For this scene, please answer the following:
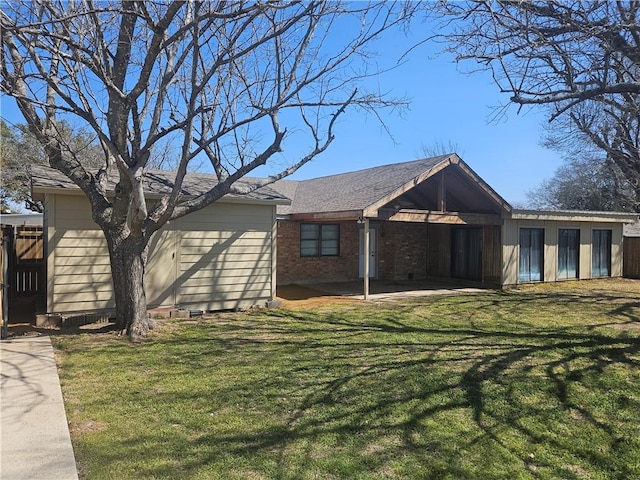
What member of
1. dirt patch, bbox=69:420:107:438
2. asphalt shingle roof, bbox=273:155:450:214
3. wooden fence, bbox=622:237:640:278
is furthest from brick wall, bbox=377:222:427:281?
dirt patch, bbox=69:420:107:438

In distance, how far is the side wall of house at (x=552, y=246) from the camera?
15.2 meters

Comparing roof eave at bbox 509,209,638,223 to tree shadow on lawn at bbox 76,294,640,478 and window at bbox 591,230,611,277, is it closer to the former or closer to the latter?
window at bbox 591,230,611,277

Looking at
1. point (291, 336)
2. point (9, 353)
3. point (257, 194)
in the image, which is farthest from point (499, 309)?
point (9, 353)

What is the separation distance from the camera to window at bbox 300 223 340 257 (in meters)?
15.5

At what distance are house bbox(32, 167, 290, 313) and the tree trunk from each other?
4.59 ft

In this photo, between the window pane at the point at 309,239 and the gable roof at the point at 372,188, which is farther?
the window pane at the point at 309,239

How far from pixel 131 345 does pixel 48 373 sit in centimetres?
159

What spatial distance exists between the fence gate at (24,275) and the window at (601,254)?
18283 mm

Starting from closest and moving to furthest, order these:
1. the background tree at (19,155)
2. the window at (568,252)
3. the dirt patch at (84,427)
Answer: the dirt patch at (84,427), the window at (568,252), the background tree at (19,155)

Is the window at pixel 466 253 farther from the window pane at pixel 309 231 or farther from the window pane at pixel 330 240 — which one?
the window pane at pixel 309 231

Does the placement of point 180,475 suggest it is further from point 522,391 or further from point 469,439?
point 522,391

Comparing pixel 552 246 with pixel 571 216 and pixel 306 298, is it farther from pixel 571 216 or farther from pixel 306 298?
pixel 306 298

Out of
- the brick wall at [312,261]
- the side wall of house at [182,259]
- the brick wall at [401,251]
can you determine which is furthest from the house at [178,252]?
the brick wall at [401,251]

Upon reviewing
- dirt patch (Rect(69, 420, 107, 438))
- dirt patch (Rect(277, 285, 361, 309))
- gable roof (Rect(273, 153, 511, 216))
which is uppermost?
gable roof (Rect(273, 153, 511, 216))
